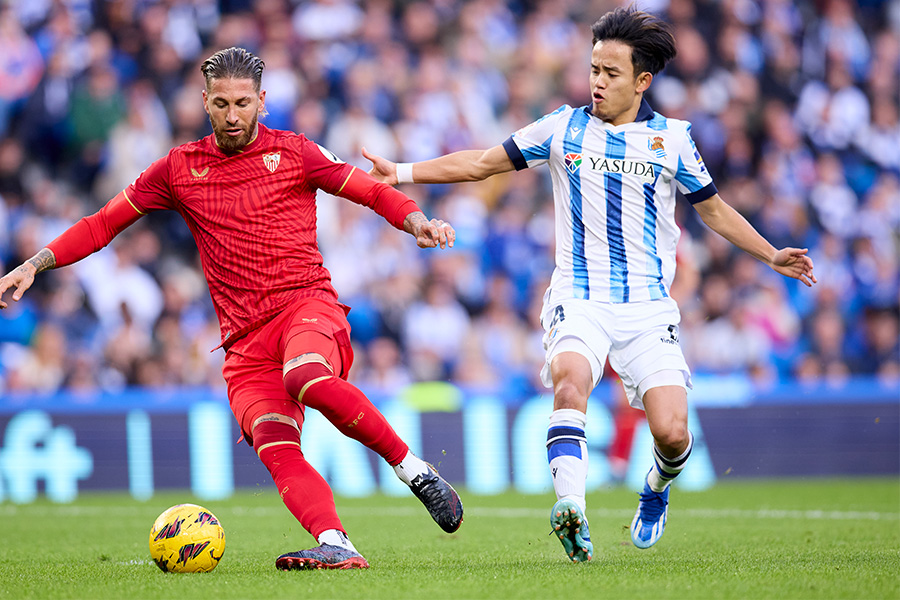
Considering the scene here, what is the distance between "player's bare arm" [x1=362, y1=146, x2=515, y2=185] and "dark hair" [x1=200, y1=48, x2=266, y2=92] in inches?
28.3

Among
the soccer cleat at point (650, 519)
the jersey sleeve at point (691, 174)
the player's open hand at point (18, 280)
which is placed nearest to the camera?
the player's open hand at point (18, 280)

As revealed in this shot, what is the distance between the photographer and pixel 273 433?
539 centimetres

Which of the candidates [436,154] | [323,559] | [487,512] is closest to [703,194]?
[323,559]

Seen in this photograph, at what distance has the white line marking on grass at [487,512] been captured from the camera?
8188 mm

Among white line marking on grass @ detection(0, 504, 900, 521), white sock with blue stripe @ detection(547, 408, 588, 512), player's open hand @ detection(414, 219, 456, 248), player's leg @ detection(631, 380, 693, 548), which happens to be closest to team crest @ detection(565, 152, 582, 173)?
player's open hand @ detection(414, 219, 456, 248)

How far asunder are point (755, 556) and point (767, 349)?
7073 millimetres

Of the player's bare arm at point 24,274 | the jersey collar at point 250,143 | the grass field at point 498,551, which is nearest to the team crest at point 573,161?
the jersey collar at point 250,143

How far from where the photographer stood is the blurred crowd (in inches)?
468

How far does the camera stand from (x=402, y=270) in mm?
12508

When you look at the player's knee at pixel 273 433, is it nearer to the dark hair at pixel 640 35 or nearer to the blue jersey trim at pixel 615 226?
the blue jersey trim at pixel 615 226

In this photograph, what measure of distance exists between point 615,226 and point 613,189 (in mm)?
184

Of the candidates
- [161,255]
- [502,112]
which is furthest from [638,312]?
[502,112]

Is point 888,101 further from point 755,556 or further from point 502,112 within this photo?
point 755,556

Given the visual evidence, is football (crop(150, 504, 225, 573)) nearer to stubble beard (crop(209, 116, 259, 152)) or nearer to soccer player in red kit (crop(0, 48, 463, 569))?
soccer player in red kit (crop(0, 48, 463, 569))
